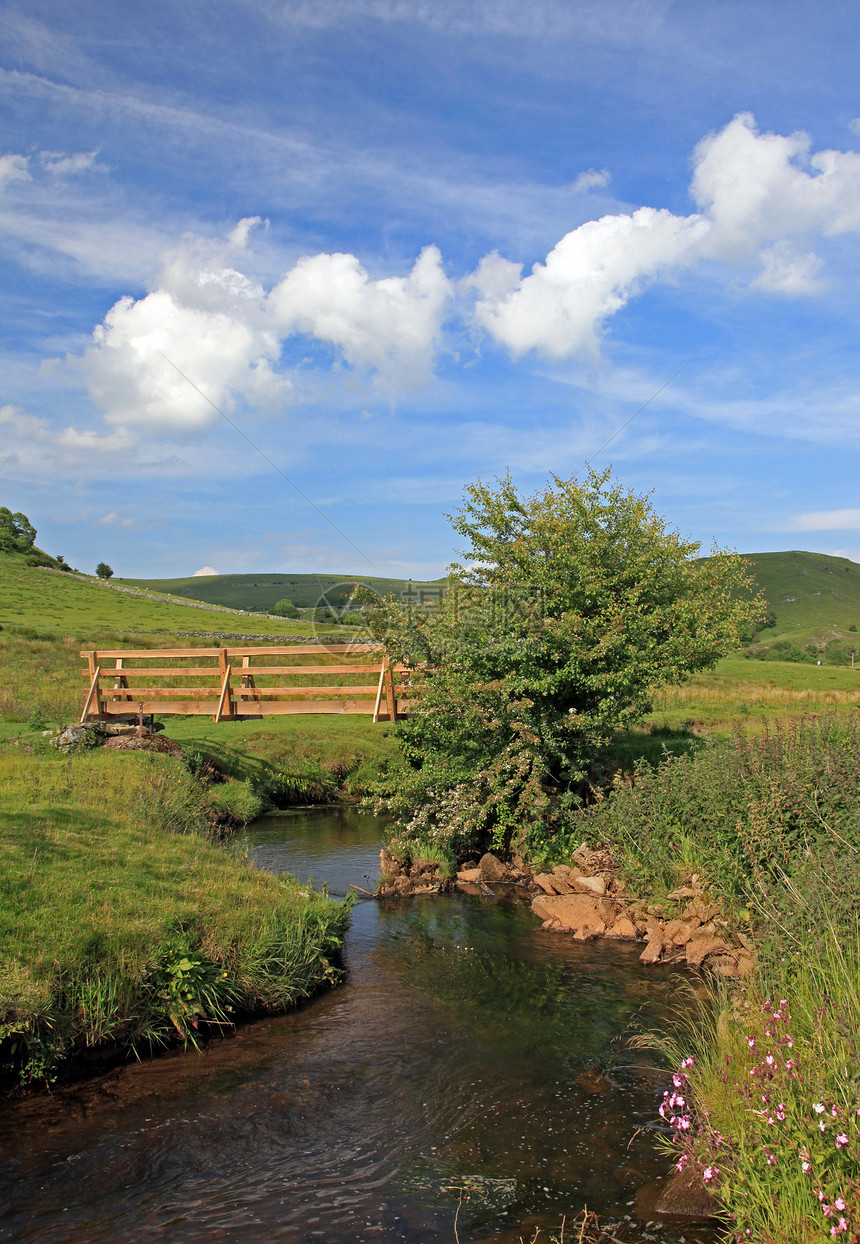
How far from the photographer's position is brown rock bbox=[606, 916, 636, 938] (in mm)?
12648

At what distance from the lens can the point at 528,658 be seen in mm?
16812

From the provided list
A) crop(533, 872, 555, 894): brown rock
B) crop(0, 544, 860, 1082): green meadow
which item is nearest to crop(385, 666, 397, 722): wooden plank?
crop(0, 544, 860, 1082): green meadow

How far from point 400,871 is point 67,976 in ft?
26.5

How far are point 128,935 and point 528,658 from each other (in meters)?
10.0

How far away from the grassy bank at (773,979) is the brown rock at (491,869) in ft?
8.60

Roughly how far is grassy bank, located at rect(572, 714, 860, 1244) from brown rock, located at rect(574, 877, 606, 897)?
1.73 feet

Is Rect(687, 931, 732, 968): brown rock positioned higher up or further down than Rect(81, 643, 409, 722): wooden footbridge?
further down

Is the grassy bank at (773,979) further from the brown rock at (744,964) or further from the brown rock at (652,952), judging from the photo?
the brown rock at (652,952)

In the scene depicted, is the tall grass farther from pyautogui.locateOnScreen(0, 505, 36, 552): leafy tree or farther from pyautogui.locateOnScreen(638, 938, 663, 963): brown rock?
pyautogui.locateOnScreen(0, 505, 36, 552): leafy tree

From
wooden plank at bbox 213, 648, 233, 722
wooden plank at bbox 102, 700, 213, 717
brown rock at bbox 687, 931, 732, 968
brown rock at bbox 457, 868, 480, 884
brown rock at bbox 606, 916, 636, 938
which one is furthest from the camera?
wooden plank at bbox 102, 700, 213, 717

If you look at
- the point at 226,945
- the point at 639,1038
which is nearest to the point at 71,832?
the point at 226,945

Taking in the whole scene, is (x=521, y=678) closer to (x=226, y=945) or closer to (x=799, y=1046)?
(x=226, y=945)

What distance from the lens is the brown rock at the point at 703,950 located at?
1117 cm

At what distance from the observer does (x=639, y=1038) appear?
8.69 m
